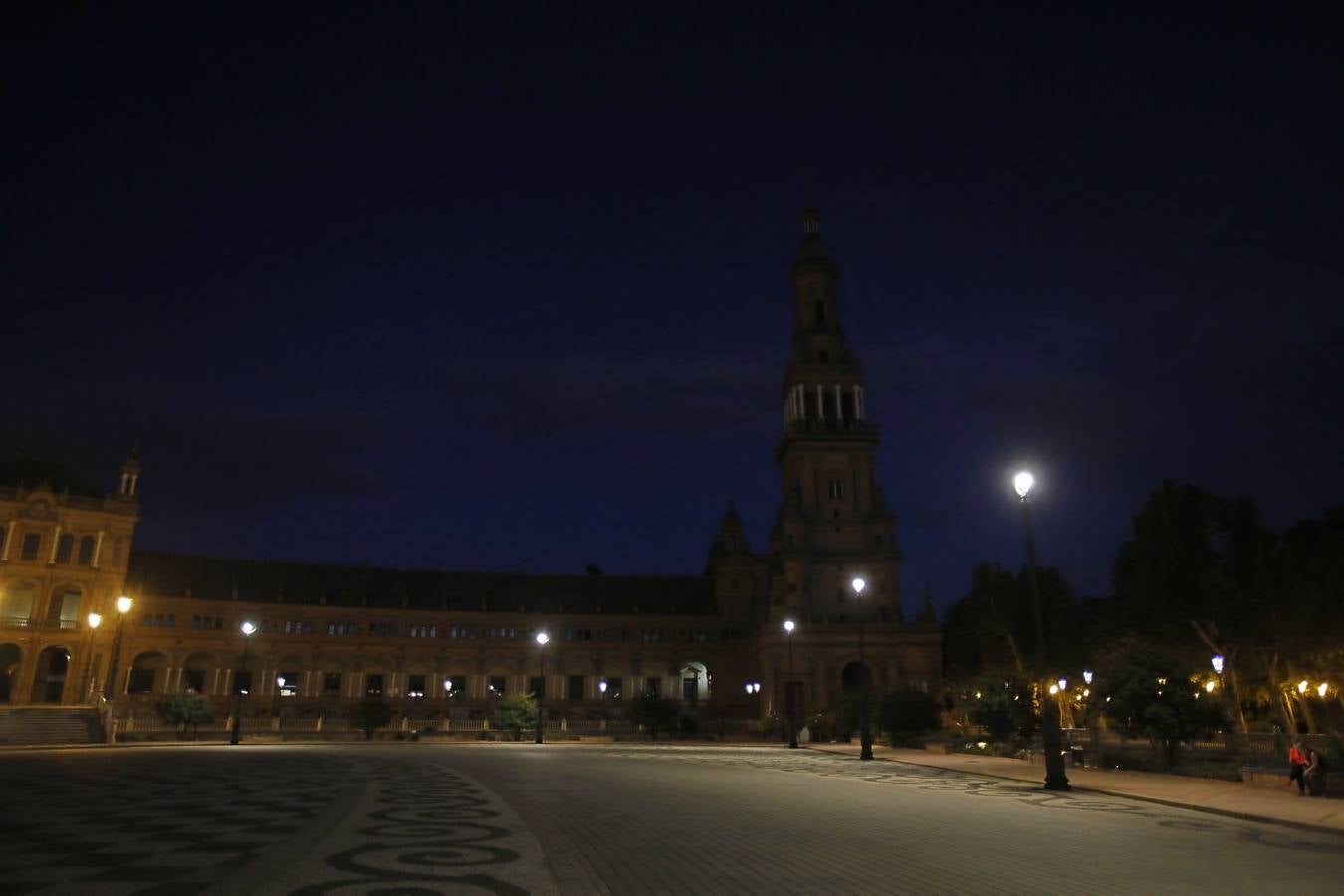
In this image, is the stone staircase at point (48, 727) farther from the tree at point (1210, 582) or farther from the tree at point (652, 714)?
the tree at point (1210, 582)

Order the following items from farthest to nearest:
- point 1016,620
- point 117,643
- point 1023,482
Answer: point 1016,620, point 117,643, point 1023,482

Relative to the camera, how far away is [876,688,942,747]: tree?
4303 cm

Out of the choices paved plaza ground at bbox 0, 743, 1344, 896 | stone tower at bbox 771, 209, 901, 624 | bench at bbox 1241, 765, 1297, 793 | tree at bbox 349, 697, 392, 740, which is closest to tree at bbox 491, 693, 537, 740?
tree at bbox 349, 697, 392, 740

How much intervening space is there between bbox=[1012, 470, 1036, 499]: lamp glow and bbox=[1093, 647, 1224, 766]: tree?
8532 millimetres

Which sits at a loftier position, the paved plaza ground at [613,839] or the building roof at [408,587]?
the building roof at [408,587]

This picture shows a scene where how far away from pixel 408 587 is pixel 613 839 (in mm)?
90352

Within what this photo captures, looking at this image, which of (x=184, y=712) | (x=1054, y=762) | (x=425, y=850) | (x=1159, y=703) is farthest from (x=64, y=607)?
(x=1159, y=703)

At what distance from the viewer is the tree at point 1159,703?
26.1m

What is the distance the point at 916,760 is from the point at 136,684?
252 feet

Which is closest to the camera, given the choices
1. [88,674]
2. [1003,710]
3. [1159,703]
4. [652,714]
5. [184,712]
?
[1159,703]

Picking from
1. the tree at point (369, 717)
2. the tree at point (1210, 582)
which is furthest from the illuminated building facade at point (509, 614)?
the tree at point (1210, 582)

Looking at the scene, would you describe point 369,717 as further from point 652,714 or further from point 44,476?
point 44,476

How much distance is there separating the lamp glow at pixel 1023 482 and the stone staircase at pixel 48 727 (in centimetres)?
4989

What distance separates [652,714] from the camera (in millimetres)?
62719
